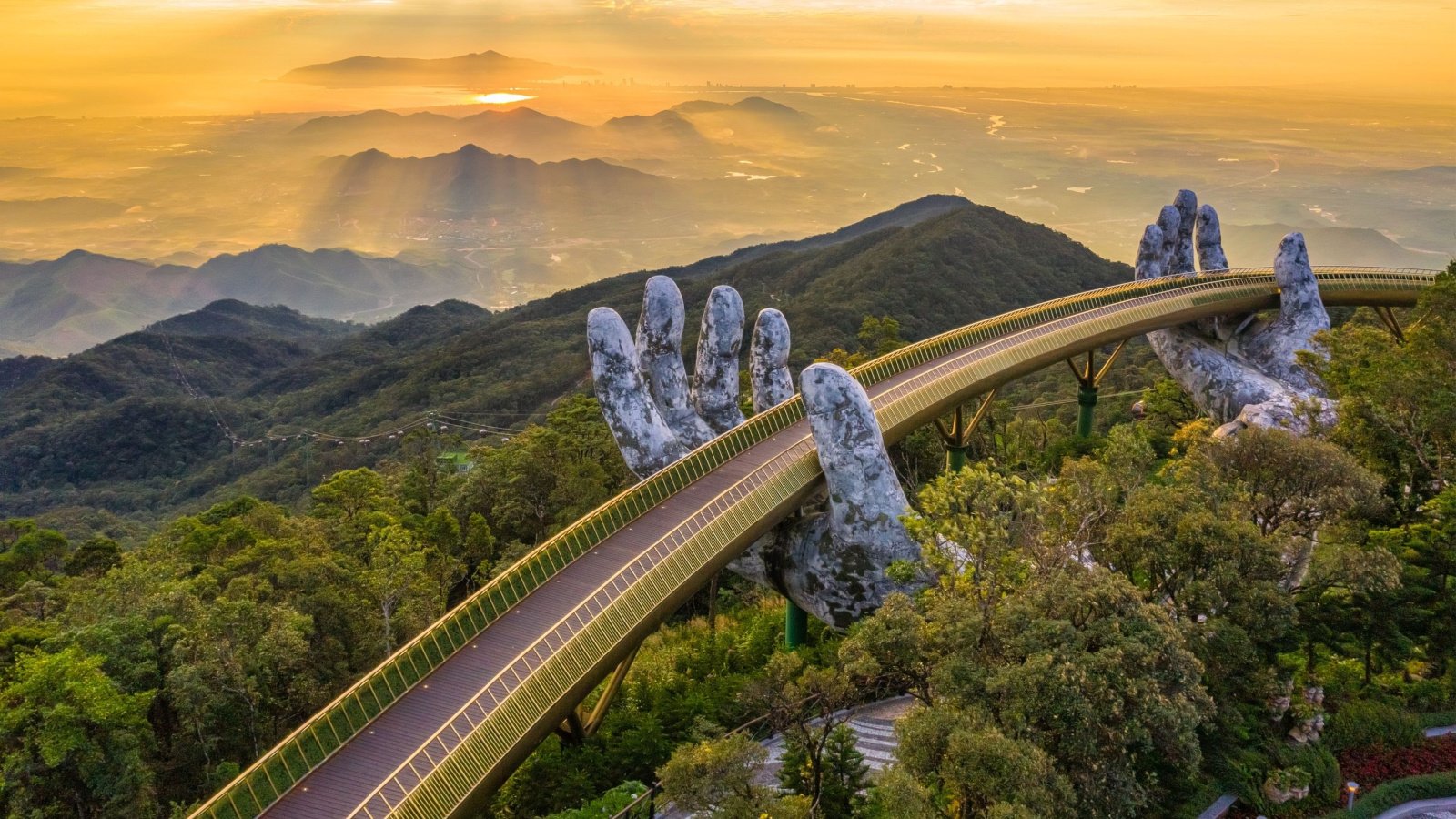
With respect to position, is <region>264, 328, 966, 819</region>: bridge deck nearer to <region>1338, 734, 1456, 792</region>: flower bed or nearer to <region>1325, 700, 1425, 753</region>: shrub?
<region>1325, 700, 1425, 753</region>: shrub

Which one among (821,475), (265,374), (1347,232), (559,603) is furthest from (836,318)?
(1347,232)

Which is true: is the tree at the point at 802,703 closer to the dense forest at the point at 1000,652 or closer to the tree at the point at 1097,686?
the dense forest at the point at 1000,652

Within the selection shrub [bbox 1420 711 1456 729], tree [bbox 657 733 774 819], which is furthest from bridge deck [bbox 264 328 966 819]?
shrub [bbox 1420 711 1456 729]

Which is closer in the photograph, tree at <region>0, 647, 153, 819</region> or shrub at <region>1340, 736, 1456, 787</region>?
tree at <region>0, 647, 153, 819</region>

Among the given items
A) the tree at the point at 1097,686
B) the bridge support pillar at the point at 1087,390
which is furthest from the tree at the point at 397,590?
the bridge support pillar at the point at 1087,390

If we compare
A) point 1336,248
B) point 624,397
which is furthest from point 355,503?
point 1336,248

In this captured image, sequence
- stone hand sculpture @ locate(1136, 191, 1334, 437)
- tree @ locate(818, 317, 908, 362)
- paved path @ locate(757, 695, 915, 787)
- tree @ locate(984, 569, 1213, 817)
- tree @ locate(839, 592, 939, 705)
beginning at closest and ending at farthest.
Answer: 1. tree @ locate(984, 569, 1213, 817)
2. tree @ locate(839, 592, 939, 705)
3. paved path @ locate(757, 695, 915, 787)
4. stone hand sculpture @ locate(1136, 191, 1334, 437)
5. tree @ locate(818, 317, 908, 362)

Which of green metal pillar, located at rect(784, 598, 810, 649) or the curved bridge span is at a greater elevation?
the curved bridge span
